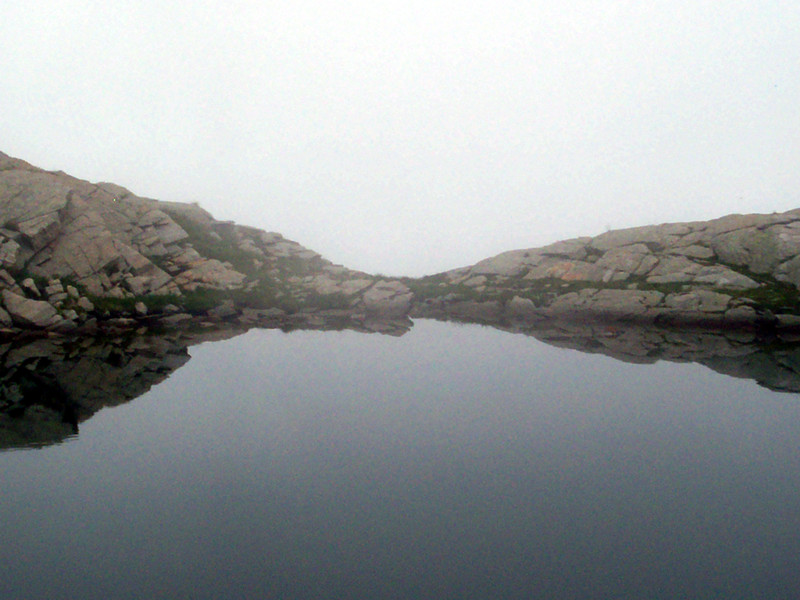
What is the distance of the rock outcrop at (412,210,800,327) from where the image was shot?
3528 cm

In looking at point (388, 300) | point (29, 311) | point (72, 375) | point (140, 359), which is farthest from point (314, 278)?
point (72, 375)

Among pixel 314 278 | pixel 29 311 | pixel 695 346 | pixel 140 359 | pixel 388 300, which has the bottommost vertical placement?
pixel 695 346

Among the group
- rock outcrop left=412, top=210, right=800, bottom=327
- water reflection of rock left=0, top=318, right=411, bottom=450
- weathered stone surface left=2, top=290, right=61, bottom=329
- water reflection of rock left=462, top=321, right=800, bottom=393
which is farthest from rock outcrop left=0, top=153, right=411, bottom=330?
water reflection of rock left=462, top=321, right=800, bottom=393

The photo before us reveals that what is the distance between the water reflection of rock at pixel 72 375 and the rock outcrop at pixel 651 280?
26.2 meters

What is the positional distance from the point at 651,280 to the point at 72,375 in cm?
4148

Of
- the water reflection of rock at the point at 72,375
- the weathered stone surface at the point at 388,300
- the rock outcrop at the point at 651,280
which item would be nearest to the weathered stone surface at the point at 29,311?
the water reflection of rock at the point at 72,375

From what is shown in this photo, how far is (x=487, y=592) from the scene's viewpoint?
5.95 m

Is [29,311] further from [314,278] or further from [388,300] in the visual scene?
[388,300]

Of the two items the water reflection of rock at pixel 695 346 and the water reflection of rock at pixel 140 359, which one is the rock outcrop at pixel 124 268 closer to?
the water reflection of rock at pixel 140 359

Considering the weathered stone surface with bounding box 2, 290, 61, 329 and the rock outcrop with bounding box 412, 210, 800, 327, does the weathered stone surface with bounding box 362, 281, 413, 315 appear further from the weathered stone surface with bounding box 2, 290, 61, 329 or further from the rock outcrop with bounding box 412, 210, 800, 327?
the weathered stone surface with bounding box 2, 290, 61, 329

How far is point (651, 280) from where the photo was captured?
40.3 m

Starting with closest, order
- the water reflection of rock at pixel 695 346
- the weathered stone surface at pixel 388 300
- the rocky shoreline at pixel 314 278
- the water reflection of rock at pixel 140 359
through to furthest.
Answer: the water reflection of rock at pixel 140 359 → the water reflection of rock at pixel 695 346 → the rocky shoreline at pixel 314 278 → the weathered stone surface at pixel 388 300

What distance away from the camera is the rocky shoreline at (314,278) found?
1321 inches

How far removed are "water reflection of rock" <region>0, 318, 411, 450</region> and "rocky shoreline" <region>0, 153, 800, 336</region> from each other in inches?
226
